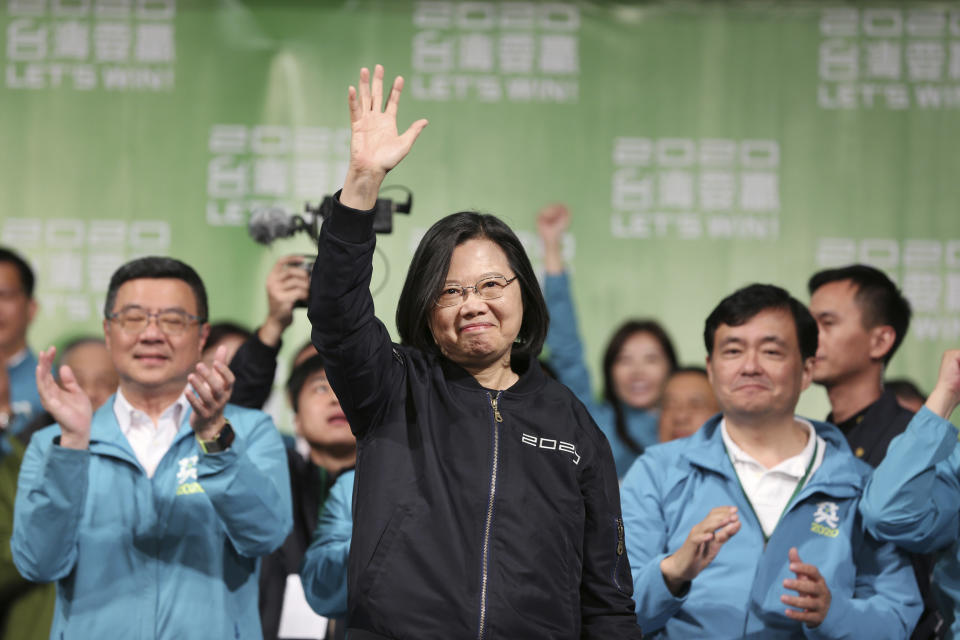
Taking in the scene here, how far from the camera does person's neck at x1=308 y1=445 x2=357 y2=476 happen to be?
3.37m

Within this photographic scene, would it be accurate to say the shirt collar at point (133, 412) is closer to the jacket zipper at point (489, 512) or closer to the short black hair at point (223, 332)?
the jacket zipper at point (489, 512)

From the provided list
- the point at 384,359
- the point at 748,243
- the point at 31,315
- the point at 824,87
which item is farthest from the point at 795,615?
the point at 31,315

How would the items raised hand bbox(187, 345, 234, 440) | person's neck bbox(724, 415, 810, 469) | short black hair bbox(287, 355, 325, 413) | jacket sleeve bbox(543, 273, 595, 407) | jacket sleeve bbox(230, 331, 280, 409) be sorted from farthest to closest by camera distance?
jacket sleeve bbox(543, 273, 595, 407) < short black hair bbox(287, 355, 325, 413) < jacket sleeve bbox(230, 331, 280, 409) < person's neck bbox(724, 415, 810, 469) < raised hand bbox(187, 345, 234, 440)

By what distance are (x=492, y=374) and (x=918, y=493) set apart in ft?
3.92

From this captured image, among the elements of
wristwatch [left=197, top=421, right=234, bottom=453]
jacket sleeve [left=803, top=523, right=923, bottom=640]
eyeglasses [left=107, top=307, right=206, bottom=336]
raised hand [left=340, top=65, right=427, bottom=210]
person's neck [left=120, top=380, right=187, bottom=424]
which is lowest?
jacket sleeve [left=803, top=523, right=923, bottom=640]

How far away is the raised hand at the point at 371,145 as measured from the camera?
72.7 inches

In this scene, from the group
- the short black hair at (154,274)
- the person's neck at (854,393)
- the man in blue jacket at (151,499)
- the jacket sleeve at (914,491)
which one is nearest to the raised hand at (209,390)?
the man in blue jacket at (151,499)

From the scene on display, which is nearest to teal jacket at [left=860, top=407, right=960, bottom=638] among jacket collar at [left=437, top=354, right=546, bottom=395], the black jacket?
the black jacket

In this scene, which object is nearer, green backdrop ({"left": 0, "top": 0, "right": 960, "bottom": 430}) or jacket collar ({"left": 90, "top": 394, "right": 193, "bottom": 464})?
jacket collar ({"left": 90, "top": 394, "right": 193, "bottom": 464})

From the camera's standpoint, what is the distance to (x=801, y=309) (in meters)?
3.03

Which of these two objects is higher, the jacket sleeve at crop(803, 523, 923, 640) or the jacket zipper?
the jacket zipper

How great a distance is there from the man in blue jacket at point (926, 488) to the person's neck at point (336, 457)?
1.52 meters

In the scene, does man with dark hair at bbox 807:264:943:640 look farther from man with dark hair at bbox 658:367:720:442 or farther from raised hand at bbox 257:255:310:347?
raised hand at bbox 257:255:310:347

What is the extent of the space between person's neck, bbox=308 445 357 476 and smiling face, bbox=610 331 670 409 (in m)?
1.64
